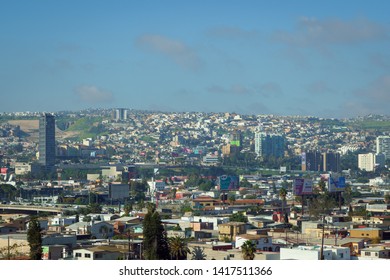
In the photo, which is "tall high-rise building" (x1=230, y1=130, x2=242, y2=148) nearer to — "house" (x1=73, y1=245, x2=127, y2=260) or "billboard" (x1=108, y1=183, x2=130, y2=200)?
"billboard" (x1=108, y1=183, x2=130, y2=200)

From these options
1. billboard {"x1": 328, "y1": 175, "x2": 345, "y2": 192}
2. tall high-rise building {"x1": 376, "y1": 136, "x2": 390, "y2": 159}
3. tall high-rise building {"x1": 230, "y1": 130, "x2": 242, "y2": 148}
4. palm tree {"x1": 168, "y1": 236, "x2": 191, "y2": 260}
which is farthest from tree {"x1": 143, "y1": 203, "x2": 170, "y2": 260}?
tall high-rise building {"x1": 230, "y1": 130, "x2": 242, "y2": 148}

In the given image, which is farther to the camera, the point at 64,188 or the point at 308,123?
the point at 308,123

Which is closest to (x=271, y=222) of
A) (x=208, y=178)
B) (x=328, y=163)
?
(x=208, y=178)

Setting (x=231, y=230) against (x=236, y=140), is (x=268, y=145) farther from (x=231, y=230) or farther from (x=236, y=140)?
(x=231, y=230)

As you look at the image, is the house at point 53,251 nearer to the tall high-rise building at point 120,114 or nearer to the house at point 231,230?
the house at point 231,230

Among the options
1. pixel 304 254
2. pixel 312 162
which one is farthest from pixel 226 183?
pixel 312 162

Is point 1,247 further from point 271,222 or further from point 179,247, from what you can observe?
point 271,222
